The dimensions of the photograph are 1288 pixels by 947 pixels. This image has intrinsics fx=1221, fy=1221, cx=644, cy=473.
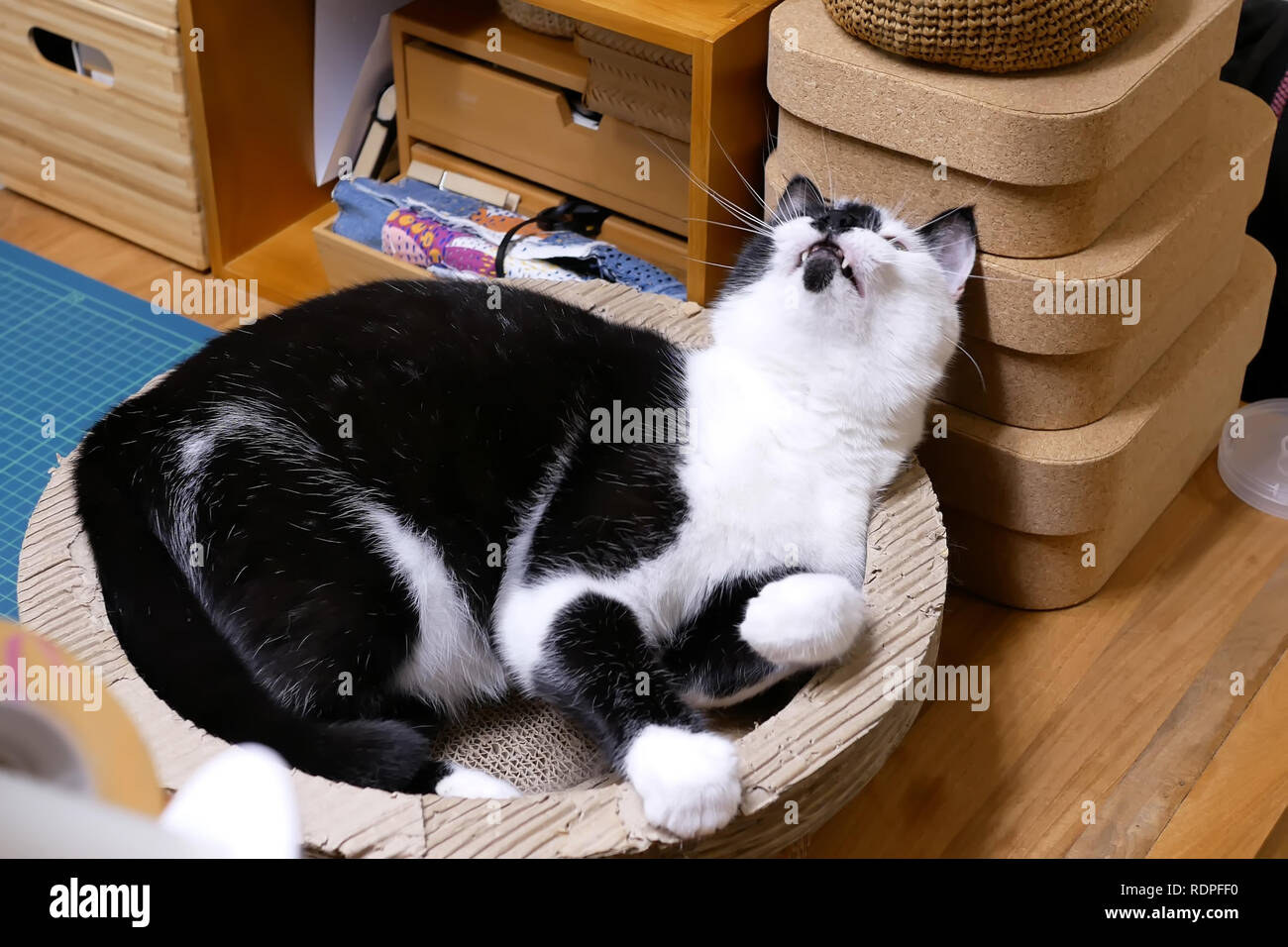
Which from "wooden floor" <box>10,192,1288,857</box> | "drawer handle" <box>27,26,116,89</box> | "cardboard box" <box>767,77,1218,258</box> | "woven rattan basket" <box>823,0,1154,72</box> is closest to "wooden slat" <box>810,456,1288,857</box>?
"wooden floor" <box>10,192,1288,857</box>

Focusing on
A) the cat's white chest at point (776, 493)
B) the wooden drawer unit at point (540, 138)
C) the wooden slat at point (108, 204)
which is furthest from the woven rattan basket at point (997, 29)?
the wooden slat at point (108, 204)

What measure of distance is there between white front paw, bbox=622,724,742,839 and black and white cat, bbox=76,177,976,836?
2.2 inches

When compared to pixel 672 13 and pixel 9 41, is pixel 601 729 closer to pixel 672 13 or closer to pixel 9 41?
pixel 672 13

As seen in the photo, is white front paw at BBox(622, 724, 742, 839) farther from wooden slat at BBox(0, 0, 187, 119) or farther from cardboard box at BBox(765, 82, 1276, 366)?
wooden slat at BBox(0, 0, 187, 119)

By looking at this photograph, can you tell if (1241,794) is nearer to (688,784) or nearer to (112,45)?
(688,784)

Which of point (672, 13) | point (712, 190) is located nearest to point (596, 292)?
point (712, 190)

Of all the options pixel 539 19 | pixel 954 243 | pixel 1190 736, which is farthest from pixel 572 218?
pixel 1190 736

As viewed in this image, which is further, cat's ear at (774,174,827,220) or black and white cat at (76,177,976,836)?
cat's ear at (774,174,827,220)

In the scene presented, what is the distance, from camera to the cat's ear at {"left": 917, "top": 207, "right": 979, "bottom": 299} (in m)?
1.20

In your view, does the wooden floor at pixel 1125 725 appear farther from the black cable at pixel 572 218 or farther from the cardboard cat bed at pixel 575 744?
the black cable at pixel 572 218

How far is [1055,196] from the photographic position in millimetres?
1191

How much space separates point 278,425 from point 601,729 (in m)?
0.40

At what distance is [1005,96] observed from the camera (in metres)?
1.15

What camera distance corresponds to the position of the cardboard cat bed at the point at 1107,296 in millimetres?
1236
